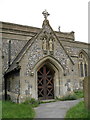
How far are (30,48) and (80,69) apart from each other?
36.0 ft

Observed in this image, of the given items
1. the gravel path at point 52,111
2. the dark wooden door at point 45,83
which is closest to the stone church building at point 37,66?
the dark wooden door at point 45,83

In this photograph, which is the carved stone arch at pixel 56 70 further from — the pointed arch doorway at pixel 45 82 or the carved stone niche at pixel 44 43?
the carved stone niche at pixel 44 43

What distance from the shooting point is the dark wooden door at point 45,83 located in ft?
46.4

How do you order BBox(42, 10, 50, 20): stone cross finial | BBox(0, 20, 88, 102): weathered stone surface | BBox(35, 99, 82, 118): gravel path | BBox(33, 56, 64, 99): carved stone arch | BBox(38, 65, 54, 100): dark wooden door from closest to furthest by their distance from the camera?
1. BBox(35, 99, 82, 118): gravel path
2. BBox(0, 20, 88, 102): weathered stone surface
3. BBox(38, 65, 54, 100): dark wooden door
4. BBox(33, 56, 64, 99): carved stone arch
5. BBox(42, 10, 50, 20): stone cross finial

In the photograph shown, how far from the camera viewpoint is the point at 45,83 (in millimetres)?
14352

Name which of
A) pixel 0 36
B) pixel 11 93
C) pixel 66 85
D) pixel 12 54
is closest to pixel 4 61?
pixel 12 54

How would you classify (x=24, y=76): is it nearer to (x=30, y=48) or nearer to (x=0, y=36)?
(x=30, y=48)

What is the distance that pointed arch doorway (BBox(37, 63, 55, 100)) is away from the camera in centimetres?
1414

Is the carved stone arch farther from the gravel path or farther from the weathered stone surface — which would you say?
the gravel path

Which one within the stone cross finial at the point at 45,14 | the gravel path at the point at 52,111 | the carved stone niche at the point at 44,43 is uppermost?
the stone cross finial at the point at 45,14

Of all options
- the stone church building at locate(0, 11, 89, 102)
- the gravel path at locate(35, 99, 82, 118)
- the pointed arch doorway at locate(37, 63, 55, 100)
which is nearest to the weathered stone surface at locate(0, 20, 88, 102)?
the stone church building at locate(0, 11, 89, 102)

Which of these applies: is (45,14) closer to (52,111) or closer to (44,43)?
(44,43)

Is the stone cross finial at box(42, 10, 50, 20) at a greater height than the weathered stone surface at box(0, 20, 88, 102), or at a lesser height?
greater

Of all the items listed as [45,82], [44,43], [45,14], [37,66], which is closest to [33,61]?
[37,66]
